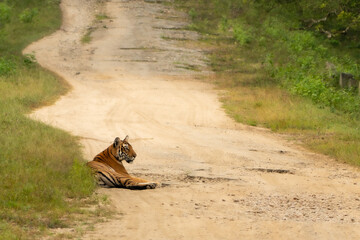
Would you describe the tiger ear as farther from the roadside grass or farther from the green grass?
the green grass

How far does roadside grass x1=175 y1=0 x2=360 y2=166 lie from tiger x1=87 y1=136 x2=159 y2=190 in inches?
195

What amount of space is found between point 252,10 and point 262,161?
83.4 ft

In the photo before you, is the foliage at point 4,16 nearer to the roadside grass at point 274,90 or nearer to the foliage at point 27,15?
the foliage at point 27,15

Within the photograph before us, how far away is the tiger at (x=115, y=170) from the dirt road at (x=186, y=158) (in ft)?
0.60

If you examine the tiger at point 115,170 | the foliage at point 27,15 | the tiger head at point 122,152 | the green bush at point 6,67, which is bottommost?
the foliage at point 27,15

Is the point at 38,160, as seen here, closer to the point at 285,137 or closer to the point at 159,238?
the point at 159,238

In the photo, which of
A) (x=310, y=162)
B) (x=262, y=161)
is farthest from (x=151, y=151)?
(x=310, y=162)

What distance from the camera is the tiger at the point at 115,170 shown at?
10586 millimetres

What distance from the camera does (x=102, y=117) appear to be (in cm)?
1758

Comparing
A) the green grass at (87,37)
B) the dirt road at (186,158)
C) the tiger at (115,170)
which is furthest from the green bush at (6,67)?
the tiger at (115,170)

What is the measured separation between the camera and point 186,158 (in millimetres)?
13422

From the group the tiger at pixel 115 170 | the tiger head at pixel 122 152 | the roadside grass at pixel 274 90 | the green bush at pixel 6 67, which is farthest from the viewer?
the green bush at pixel 6 67

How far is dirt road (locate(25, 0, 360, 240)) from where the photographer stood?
8766 mm

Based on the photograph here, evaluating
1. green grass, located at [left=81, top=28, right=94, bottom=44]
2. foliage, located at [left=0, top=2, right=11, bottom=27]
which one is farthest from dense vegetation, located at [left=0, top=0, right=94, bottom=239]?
foliage, located at [left=0, top=2, right=11, bottom=27]
